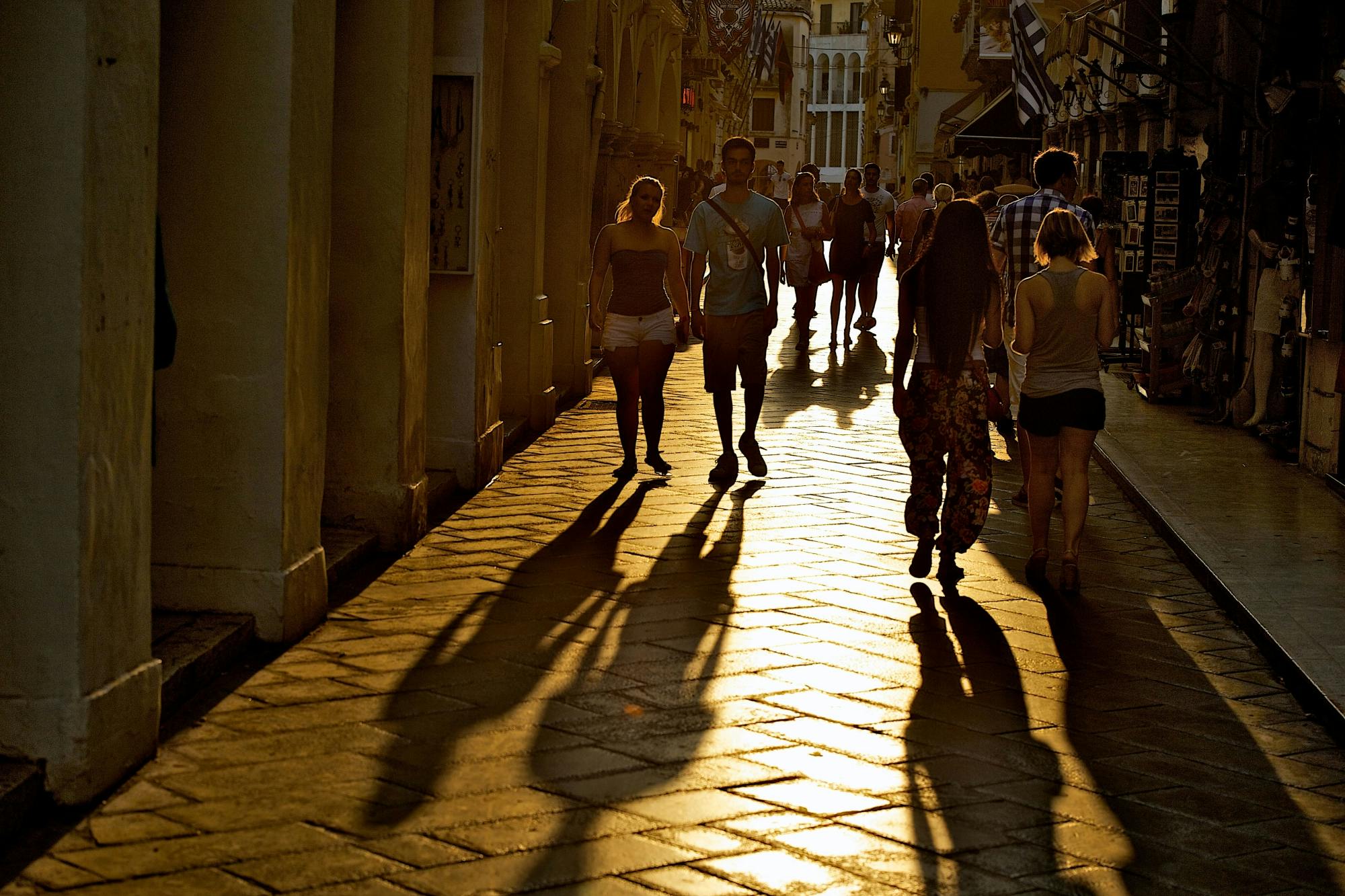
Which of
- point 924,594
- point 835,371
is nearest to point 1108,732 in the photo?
point 924,594

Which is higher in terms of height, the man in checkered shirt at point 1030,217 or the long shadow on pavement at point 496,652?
the man in checkered shirt at point 1030,217

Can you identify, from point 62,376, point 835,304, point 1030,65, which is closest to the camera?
point 62,376

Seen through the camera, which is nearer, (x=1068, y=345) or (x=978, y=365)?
(x=1068, y=345)

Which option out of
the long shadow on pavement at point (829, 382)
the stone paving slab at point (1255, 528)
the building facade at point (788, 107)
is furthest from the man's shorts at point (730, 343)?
the building facade at point (788, 107)

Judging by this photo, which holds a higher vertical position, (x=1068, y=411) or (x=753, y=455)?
(x=1068, y=411)

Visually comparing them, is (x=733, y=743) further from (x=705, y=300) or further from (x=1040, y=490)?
(x=705, y=300)

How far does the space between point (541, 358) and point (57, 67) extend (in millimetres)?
7868

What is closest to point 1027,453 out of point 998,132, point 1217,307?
point 1217,307

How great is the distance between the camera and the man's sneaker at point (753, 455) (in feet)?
33.8

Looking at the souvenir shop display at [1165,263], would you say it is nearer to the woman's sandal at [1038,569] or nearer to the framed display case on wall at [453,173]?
the framed display case on wall at [453,173]

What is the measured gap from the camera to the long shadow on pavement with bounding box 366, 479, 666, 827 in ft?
16.2

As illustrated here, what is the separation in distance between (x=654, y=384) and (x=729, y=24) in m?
19.3

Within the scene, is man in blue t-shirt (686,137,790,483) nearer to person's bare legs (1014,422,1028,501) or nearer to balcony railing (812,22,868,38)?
person's bare legs (1014,422,1028,501)

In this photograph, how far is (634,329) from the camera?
33.1 feet
